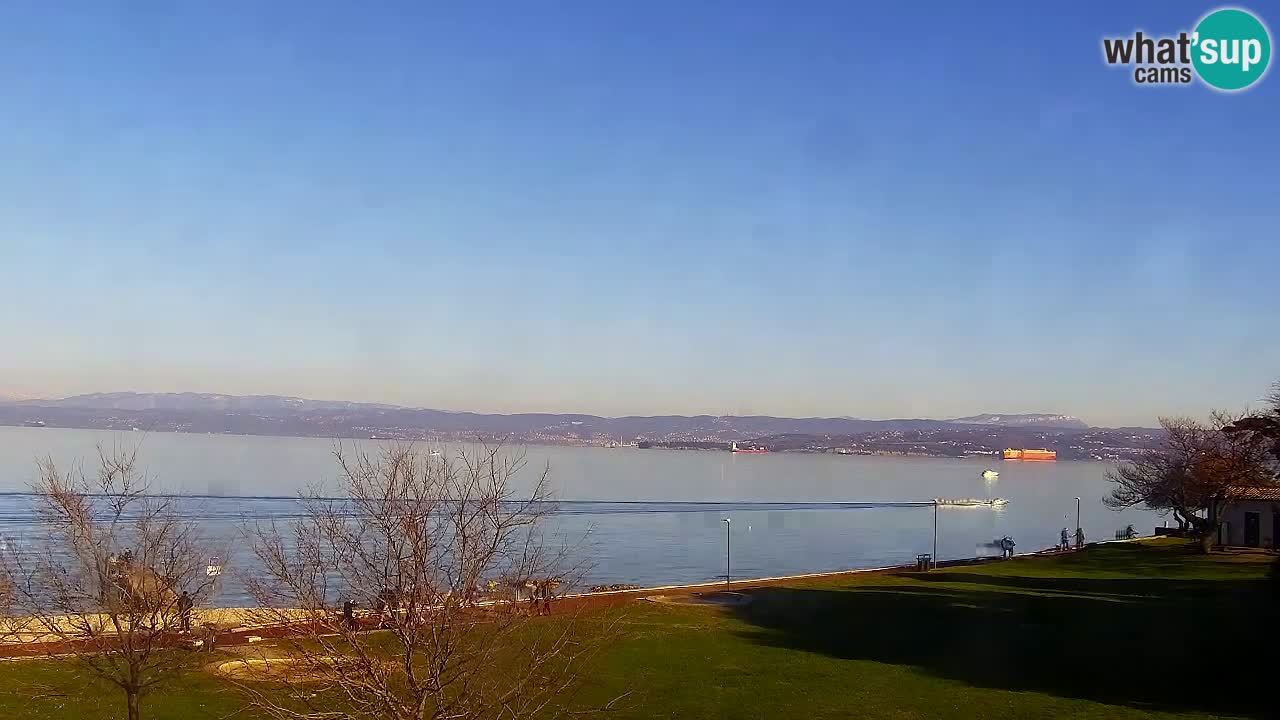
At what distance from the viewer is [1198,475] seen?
162 feet

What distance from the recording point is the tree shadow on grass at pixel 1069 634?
21047 millimetres

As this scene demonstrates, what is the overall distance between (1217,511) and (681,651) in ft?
111

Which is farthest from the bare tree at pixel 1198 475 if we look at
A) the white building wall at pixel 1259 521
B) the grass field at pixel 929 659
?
the grass field at pixel 929 659

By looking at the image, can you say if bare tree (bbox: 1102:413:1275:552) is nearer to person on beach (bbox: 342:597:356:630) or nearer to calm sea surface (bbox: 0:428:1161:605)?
calm sea surface (bbox: 0:428:1161:605)

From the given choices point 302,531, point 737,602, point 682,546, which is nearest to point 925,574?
point 737,602

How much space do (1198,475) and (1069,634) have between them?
27297 mm

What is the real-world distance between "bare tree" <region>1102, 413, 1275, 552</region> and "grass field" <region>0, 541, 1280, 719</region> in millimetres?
6630

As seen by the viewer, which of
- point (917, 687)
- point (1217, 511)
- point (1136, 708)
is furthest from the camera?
point (1217, 511)

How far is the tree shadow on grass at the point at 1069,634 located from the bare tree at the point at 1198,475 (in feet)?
18.6

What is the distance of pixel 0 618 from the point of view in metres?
21.6

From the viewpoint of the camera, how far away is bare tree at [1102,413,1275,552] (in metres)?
45.0

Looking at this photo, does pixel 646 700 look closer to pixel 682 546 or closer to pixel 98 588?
pixel 98 588

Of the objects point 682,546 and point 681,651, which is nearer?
point 681,651

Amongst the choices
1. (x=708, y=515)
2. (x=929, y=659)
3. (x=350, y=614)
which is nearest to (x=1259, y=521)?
(x=929, y=659)
